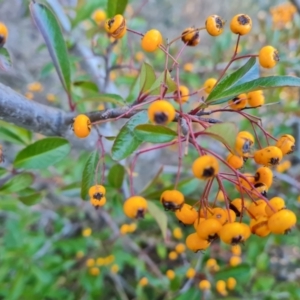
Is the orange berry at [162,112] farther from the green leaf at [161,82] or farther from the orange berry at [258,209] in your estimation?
the orange berry at [258,209]

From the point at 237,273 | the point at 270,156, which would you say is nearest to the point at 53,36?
the point at 270,156

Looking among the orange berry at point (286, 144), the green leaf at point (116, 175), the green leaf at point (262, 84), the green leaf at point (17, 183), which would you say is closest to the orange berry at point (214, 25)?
the green leaf at point (262, 84)

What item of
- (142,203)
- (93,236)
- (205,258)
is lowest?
(93,236)

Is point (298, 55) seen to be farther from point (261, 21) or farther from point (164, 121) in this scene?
point (164, 121)

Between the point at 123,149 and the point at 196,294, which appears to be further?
the point at 196,294

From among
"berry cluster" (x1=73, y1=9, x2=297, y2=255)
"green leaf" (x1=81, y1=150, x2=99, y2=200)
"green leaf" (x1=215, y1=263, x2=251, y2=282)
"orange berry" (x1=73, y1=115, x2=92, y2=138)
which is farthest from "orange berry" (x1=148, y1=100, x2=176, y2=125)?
"green leaf" (x1=215, y1=263, x2=251, y2=282)

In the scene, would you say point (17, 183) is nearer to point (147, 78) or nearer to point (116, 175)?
point (116, 175)

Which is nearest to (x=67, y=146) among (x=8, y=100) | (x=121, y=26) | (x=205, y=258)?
(x=8, y=100)

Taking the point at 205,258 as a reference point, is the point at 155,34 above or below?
above
